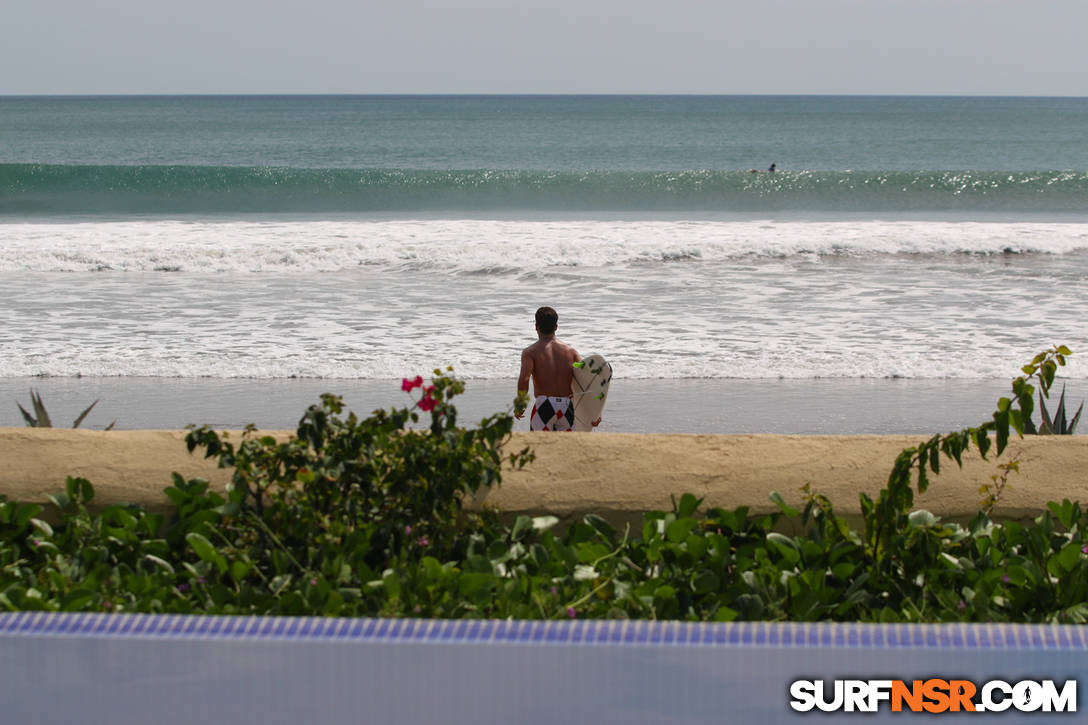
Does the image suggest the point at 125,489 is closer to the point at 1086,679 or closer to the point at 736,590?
the point at 736,590

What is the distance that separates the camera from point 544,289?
14.9 m

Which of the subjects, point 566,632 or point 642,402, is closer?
point 566,632

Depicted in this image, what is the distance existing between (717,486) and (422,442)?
99 centimetres

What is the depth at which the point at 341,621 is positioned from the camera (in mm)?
2541

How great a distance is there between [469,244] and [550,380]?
13379 millimetres

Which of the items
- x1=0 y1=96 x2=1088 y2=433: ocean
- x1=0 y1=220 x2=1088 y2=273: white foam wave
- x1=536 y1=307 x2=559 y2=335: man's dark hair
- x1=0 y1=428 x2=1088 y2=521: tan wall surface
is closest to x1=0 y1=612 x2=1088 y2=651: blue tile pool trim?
x1=0 y1=428 x2=1088 y2=521: tan wall surface

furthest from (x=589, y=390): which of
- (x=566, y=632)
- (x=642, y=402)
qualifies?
(x=566, y=632)

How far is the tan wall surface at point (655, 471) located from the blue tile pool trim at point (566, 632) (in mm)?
1093

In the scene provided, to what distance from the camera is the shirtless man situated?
6383 millimetres

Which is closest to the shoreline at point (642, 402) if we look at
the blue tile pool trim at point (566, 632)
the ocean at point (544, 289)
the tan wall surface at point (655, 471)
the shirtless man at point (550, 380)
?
the ocean at point (544, 289)

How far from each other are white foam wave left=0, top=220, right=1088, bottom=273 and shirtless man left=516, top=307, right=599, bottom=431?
10509 millimetres

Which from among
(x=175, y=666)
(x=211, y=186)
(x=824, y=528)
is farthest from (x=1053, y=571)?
(x=211, y=186)

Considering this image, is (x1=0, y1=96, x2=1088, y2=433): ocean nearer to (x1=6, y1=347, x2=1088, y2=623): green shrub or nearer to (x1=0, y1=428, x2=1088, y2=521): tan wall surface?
(x1=0, y1=428, x2=1088, y2=521): tan wall surface

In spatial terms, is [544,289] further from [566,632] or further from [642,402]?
[566,632]
